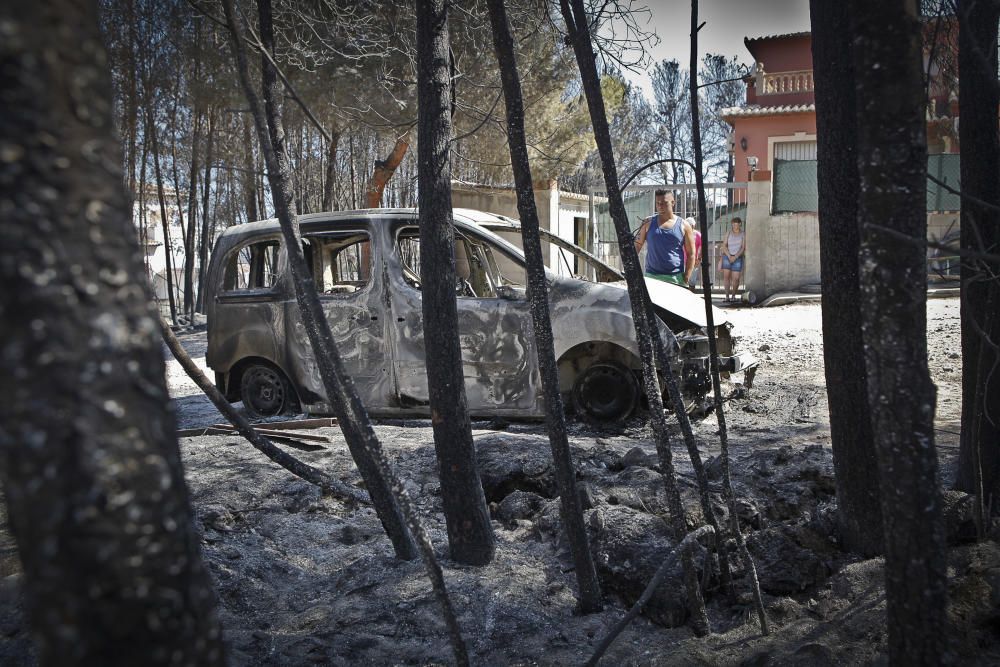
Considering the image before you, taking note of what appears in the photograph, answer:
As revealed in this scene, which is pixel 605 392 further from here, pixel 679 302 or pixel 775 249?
pixel 775 249

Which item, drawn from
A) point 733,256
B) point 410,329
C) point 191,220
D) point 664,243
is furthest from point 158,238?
point 410,329

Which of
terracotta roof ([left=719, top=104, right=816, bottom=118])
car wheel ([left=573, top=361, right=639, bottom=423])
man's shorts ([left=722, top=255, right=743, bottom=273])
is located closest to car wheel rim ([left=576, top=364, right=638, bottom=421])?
car wheel ([left=573, top=361, right=639, bottom=423])

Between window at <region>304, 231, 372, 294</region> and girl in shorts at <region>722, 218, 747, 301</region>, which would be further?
girl in shorts at <region>722, 218, 747, 301</region>

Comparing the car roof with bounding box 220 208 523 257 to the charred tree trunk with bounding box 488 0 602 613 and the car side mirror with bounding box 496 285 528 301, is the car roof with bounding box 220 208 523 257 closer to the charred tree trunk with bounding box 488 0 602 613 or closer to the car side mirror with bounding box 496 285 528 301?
the car side mirror with bounding box 496 285 528 301

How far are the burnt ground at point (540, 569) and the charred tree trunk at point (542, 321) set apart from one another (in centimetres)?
22

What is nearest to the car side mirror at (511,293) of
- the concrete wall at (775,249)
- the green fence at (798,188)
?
the concrete wall at (775,249)

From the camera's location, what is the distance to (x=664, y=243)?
798 centimetres

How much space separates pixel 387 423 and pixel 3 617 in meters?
4.03

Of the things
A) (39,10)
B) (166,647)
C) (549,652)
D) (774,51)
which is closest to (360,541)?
(549,652)

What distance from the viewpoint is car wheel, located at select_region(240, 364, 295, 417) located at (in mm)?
7211

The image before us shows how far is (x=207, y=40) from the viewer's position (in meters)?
13.4

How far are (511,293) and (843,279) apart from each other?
334cm

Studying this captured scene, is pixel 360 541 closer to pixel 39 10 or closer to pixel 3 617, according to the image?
pixel 3 617

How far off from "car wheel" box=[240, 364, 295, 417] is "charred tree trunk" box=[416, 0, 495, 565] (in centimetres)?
391
